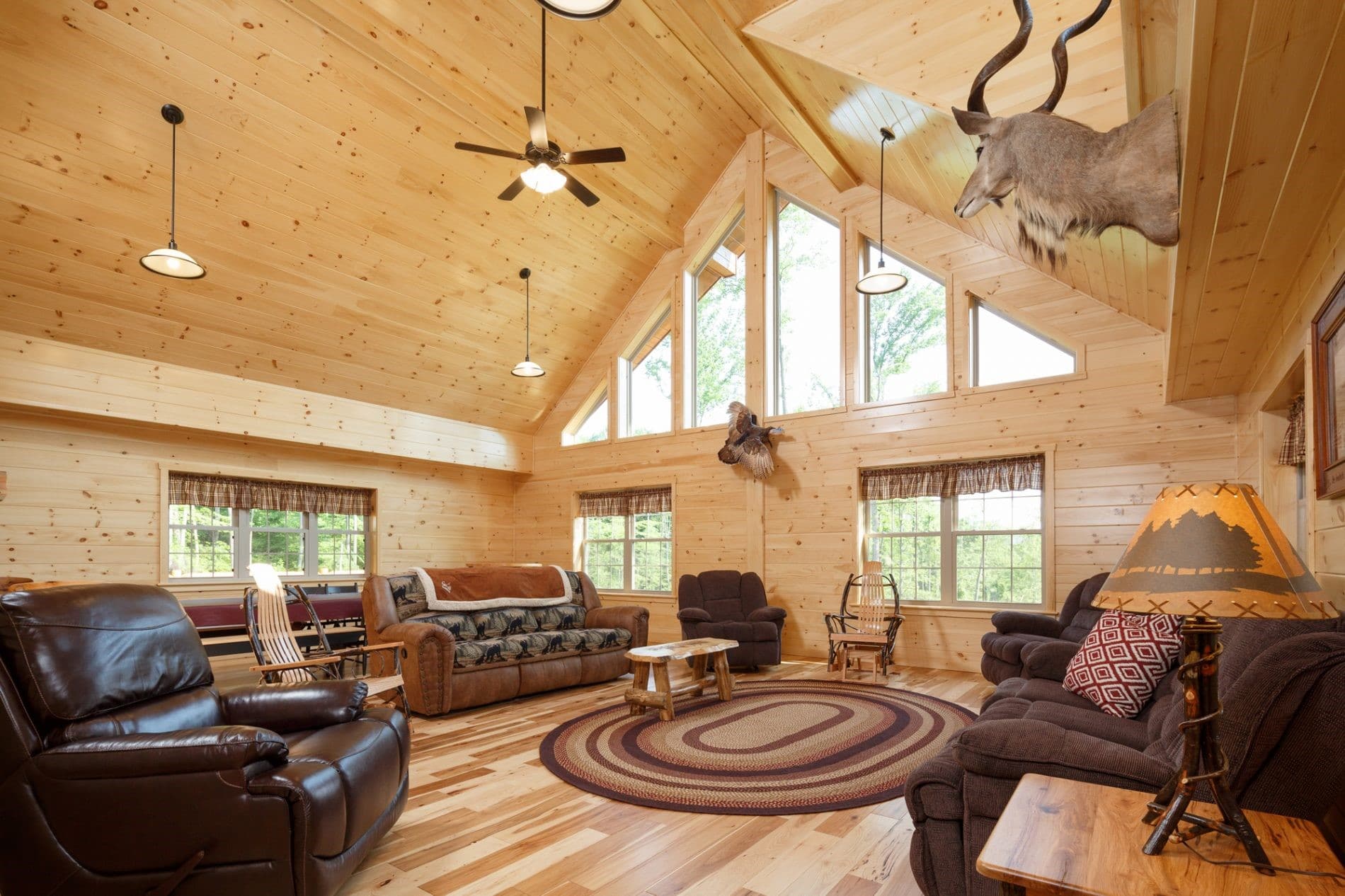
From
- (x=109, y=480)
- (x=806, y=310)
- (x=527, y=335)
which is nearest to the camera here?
(x=109, y=480)

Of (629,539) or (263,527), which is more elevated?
(263,527)

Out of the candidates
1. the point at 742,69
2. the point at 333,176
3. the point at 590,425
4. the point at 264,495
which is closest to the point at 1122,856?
the point at 742,69

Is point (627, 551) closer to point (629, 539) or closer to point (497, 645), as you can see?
point (629, 539)

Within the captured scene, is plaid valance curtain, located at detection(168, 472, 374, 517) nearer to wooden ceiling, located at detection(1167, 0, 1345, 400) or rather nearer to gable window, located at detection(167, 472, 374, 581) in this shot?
gable window, located at detection(167, 472, 374, 581)

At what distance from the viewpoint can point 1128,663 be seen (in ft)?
9.14

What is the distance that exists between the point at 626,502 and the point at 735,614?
235cm

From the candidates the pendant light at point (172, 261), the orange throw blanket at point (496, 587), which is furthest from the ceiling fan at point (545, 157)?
the orange throw blanket at point (496, 587)

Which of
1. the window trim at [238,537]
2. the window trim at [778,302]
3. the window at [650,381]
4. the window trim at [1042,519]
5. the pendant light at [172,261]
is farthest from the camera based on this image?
the window at [650,381]

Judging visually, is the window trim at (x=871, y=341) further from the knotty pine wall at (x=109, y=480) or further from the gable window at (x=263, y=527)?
the gable window at (x=263, y=527)

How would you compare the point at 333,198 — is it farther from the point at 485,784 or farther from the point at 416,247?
the point at 485,784

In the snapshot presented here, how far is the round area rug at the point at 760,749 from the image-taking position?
3275 millimetres

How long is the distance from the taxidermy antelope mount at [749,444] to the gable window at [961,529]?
3.09 ft

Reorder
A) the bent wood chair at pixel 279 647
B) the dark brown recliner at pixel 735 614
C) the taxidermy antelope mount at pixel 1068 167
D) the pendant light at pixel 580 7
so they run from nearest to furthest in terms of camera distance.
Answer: the taxidermy antelope mount at pixel 1068 167
the pendant light at pixel 580 7
the bent wood chair at pixel 279 647
the dark brown recliner at pixel 735 614

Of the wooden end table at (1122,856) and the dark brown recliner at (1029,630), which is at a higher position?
the wooden end table at (1122,856)
